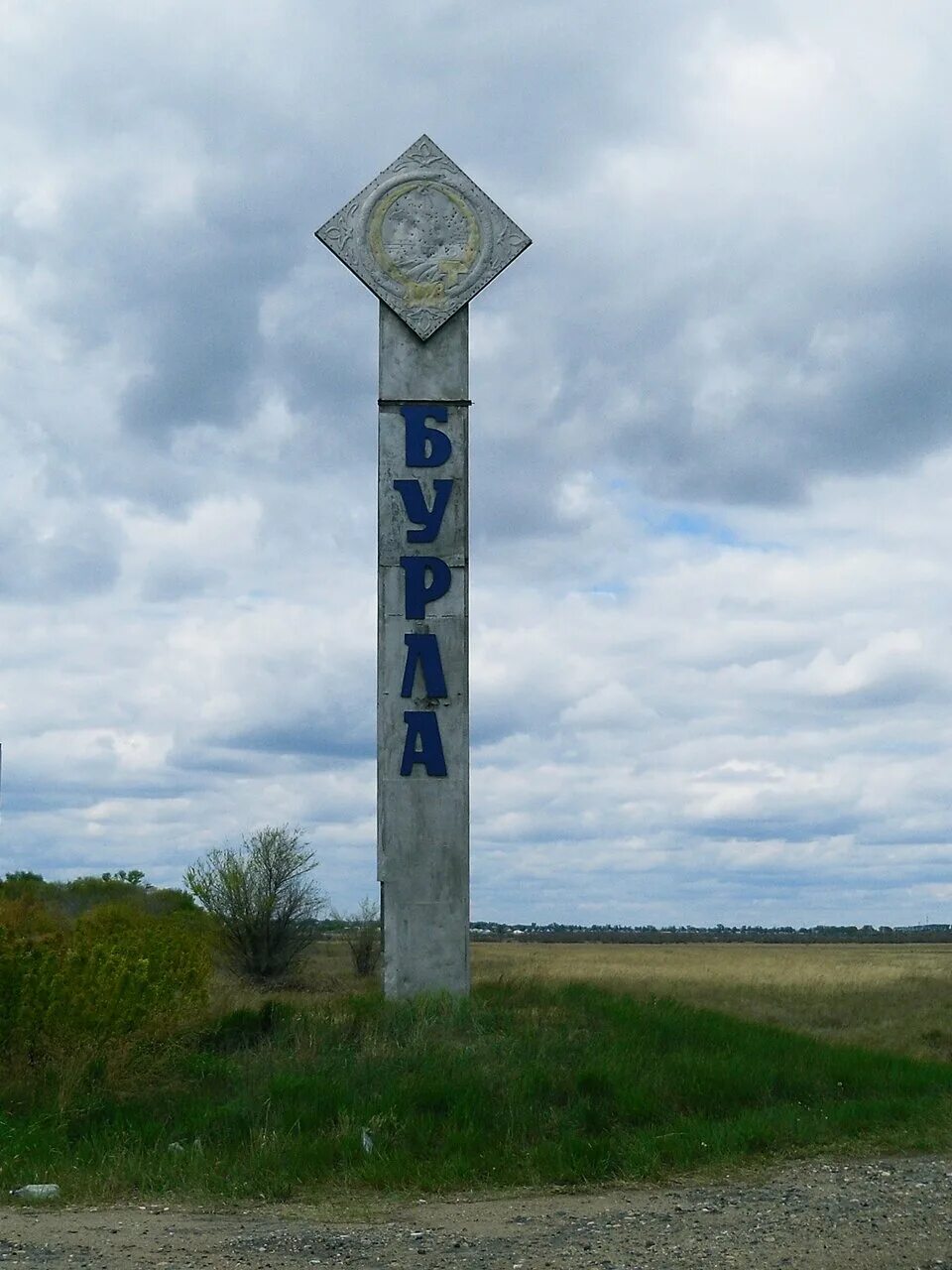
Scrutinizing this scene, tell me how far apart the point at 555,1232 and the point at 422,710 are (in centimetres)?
1184

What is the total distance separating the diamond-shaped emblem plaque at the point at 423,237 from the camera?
885 inches

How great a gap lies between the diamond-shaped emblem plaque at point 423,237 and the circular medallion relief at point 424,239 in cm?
1

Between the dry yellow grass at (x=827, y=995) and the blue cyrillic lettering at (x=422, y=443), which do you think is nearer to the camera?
the blue cyrillic lettering at (x=422, y=443)

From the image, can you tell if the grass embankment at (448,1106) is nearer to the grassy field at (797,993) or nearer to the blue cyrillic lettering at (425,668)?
the grassy field at (797,993)

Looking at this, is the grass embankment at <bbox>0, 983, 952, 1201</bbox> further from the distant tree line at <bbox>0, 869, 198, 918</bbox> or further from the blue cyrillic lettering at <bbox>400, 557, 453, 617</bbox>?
the distant tree line at <bbox>0, 869, 198, 918</bbox>

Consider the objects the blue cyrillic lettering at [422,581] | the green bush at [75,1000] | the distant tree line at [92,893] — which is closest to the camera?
the green bush at [75,1000]

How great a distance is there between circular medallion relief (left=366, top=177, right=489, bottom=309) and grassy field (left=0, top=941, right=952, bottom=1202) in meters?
10.5

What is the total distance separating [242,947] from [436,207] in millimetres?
20706

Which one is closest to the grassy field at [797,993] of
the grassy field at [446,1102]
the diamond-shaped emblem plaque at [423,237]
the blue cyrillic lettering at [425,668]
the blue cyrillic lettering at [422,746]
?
the grassy field at [446,1102]

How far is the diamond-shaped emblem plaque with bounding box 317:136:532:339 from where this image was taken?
73.8 ft

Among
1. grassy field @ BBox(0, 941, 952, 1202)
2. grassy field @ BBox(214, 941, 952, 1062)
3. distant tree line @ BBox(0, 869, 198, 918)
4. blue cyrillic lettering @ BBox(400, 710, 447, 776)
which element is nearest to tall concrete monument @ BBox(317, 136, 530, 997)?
blue cyrillic lettering @ BBox(400, 710, 447, 776)

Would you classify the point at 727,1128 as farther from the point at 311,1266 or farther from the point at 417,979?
the point at 417,979

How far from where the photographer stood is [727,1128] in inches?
521

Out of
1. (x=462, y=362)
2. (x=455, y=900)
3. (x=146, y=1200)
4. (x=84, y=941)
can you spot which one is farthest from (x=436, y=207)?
(x=146, y=1200)
